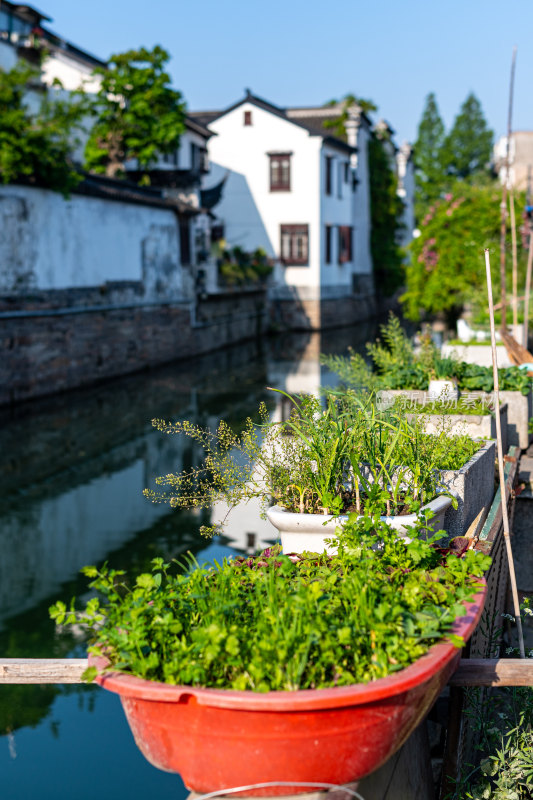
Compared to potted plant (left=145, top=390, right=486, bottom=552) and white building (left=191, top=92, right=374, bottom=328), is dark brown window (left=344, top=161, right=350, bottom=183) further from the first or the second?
potted plant (left=145, top=390, right=486, bottom=552)

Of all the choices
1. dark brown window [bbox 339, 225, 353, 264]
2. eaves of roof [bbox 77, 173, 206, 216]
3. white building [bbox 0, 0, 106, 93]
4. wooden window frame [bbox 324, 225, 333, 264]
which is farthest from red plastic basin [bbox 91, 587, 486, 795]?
dark brown window [bbox 339, 225, 353, 264]

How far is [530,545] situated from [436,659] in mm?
3849

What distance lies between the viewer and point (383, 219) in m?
44.8

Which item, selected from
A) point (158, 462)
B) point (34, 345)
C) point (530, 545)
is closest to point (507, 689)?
point (530, 545)

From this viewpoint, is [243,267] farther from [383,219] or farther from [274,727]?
[274,727]

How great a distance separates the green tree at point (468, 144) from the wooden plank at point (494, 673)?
2746 inches

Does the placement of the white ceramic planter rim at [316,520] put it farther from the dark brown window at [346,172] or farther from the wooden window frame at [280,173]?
the dark brown window at [346,172]

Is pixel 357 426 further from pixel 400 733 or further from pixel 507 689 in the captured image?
pixel 400 733

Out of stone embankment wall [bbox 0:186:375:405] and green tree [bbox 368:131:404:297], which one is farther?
green tree [bbox 368:131:404:297]

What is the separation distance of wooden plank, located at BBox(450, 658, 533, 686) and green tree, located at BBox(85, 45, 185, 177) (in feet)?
79.2

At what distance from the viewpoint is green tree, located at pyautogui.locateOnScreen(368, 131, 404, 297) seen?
43.9m

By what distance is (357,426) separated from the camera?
346 centimetres

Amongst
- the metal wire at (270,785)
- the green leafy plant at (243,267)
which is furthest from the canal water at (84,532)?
the green leafy plant at (243,267)

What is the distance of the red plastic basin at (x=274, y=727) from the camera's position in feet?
6.41
